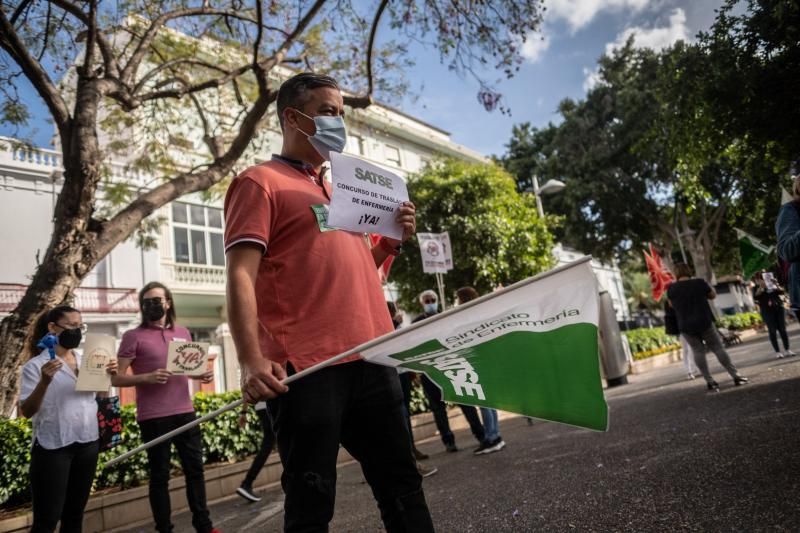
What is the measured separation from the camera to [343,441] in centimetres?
182

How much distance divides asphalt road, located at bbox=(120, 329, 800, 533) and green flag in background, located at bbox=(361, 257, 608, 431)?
1.33 meters

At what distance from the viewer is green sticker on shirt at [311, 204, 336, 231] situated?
188 centimetres

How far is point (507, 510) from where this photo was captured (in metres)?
3.51

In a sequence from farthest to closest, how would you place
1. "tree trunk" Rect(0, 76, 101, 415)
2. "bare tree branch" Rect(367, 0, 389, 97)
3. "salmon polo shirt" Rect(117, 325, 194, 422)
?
"bare tree branch" Rect(367, 0, 389, 97) < "tree trunk" Rect(0, 76, 101, 415) < "salmon polo shirt" Rect(117, 325, 194, 422)

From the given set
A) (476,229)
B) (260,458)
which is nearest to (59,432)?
(260,458)

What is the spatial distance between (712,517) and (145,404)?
12.0 ft

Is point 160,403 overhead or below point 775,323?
overhead

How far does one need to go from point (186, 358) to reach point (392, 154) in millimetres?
24901

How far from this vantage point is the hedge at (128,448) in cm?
532

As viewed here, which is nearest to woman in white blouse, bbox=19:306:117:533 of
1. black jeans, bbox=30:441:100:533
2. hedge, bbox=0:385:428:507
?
black jeans, bbox=30:441:100:533

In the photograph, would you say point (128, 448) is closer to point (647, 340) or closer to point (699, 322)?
point (699, 322)

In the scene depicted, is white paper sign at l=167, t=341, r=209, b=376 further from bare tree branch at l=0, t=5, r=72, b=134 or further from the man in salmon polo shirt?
bare tree branch at l=0, t=5, r=72, b=134

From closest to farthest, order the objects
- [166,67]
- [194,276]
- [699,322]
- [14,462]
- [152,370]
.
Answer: [152,370] → [14,462] → [699,322] → [166,67] → [194,276]

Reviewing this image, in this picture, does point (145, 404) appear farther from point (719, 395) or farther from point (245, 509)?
point (719, 395)
